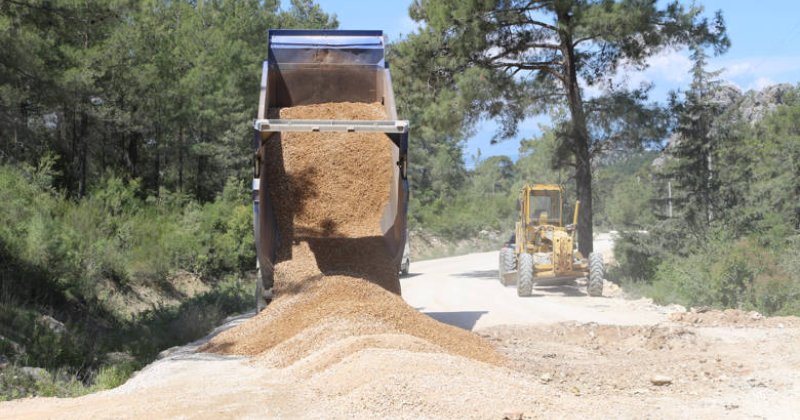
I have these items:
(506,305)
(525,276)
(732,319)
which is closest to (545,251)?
(525,276)

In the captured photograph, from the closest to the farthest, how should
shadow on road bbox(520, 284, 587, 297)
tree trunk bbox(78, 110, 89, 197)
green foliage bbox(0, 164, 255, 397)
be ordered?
green foliage bbox(0, 164, 255, 397) → shadow on road bbox(520, 284, 587, 297) → tree trunk bbox(78, 110, 89, 197)

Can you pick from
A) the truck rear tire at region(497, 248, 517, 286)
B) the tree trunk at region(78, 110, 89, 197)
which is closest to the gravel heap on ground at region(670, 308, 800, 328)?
the truck rear tire at region(497, 248, 517, 286)

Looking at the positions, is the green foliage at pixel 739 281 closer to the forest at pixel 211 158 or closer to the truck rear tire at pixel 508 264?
the forest at pixel 211 158

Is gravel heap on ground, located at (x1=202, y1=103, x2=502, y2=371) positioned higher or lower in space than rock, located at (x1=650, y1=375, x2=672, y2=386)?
higher

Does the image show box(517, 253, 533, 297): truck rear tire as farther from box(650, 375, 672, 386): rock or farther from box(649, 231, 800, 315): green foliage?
box(650, 375, 672, 386): rock

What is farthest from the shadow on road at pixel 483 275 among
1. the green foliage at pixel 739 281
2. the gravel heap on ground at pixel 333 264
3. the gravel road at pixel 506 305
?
the gravel heap on ground at pixel 333 264

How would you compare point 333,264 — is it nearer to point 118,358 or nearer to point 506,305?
point 118,358

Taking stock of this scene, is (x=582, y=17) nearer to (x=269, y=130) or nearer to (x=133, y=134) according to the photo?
(x=269, y=130)

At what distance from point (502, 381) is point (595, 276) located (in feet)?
37.9

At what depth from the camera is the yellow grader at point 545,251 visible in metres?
17.6

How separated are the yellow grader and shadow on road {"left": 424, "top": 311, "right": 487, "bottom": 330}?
3.74 meters

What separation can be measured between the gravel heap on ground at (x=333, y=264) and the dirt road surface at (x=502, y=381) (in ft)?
1.19

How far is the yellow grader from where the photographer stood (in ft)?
57.7

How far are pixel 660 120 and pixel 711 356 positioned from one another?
44.9 feet
